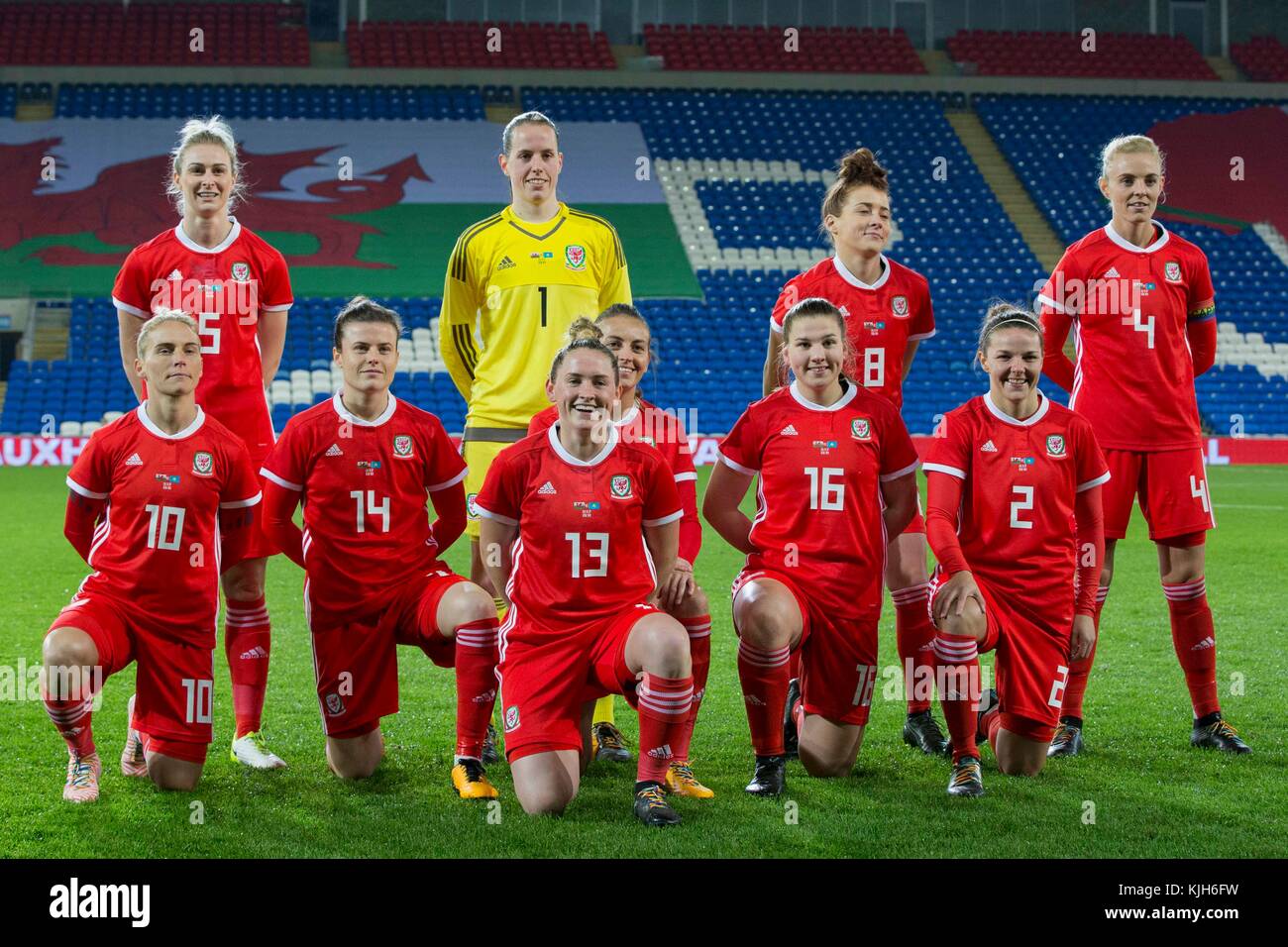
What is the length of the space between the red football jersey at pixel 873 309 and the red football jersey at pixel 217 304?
185 centimetres

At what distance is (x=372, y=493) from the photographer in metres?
4.27

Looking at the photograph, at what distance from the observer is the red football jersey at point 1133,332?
4.79m

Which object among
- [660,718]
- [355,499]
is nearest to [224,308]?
[355,499]

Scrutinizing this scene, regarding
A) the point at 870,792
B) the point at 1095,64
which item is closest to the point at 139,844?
the point at 870,792

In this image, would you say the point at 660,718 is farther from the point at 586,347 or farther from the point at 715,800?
the point at 586,347

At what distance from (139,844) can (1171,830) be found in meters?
2.70

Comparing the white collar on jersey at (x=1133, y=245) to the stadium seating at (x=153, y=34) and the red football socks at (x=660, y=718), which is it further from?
the stadium seating at (x=153, y=34)

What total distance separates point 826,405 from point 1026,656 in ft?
3.30

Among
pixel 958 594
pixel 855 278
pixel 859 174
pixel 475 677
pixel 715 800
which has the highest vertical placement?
pixel 859 174

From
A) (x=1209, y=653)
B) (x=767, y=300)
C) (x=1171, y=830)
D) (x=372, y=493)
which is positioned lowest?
(x=1171, y=830)

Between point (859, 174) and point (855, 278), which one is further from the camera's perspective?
point (855, 278)

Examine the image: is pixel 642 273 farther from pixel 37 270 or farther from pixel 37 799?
pixel 37 799

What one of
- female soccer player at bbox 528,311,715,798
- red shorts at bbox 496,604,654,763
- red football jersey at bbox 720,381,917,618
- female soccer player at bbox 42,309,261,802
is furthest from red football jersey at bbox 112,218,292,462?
red football jersey at bbox 720,381,917,618

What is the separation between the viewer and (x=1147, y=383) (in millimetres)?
4785
